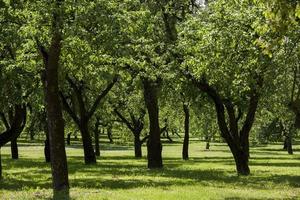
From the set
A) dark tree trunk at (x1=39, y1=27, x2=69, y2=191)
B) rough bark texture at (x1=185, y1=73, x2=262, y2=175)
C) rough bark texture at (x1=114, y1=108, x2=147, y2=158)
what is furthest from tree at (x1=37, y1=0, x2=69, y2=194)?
rough bark texture at (x1=114, y1=108, x2=147, y2=158)

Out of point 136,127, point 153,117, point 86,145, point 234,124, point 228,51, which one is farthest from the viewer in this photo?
point 136,127

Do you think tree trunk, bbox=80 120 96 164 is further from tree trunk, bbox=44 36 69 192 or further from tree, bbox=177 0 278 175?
tree trunk, bbox=44 36 69 192

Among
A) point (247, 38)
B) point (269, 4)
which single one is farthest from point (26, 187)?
point (269, 4)

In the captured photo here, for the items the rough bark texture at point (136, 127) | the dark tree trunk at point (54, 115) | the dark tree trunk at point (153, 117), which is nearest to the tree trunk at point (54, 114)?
the dark tree trunk at point (54, 115)

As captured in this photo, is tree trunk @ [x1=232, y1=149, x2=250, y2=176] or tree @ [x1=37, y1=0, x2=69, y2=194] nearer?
tree @ [x1=37, y1=0, x2=69, y2=194]

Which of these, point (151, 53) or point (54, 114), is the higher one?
point (151, 53)

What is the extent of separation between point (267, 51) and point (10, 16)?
12474 millimetres

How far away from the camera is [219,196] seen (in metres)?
19.6

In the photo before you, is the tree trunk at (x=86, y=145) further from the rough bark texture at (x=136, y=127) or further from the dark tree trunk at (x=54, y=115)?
the dark tree trunk at (x=54, y=115)

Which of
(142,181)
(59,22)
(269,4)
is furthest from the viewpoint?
(142,181)

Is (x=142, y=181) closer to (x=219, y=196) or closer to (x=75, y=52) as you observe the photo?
(x=219, y=196)

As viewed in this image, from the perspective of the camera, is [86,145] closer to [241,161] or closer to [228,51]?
[241,161]

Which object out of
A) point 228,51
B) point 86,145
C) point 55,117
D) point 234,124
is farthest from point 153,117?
point 55,117

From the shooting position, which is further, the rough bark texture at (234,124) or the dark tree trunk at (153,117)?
the dark tree trunk at (153,117)
